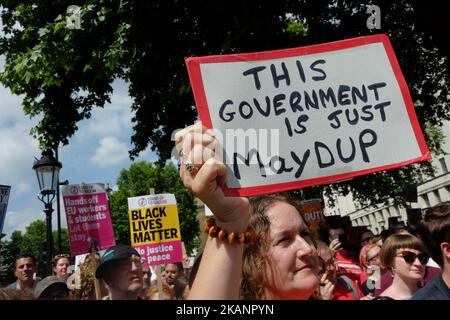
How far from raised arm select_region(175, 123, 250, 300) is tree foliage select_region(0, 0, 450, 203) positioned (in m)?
6.33

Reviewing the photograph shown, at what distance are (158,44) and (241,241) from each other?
818cm

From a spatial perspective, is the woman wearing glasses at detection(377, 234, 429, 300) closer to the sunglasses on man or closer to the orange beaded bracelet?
the sunglasses on man

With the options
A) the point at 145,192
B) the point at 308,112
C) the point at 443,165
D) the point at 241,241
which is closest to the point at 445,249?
the point at 308,112

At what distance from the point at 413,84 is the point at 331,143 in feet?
33.8

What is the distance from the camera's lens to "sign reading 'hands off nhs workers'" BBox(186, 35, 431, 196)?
195 cm

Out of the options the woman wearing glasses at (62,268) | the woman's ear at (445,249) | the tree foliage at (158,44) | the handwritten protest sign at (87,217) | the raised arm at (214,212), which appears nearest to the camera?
the raised arm at (214,212)

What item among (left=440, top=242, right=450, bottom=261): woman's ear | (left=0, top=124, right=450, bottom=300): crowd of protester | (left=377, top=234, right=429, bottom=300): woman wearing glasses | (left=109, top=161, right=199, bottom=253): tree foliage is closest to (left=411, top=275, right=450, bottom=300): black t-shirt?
(left=0, top=124, right=450, bottom=300): crowd of protester

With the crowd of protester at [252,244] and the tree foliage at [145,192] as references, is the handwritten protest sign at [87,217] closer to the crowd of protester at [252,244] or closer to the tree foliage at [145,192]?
the crowd of protester at [252,244]

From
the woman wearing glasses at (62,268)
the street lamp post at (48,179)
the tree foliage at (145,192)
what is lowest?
the woman wearing glasses at (62,268)

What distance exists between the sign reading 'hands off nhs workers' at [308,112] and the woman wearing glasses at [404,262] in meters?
1.93

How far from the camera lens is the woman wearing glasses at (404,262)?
3.77m

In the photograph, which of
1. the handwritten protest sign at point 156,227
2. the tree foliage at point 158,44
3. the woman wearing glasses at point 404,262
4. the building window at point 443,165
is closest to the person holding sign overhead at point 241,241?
the woman wearing glasses at point 404,262

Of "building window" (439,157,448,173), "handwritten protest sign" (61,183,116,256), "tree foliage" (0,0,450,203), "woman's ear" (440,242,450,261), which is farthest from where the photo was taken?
"building window" (439,157,448,173)
